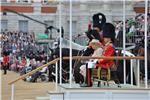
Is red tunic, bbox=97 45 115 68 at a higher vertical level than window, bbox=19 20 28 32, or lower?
lower

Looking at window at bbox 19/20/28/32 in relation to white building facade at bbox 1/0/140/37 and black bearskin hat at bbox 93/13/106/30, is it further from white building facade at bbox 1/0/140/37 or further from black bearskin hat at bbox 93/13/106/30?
black bearskin hat at bbox 93/13/106/30

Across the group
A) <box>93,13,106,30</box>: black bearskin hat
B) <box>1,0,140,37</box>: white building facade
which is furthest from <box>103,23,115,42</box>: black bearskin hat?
<box>1,0,140,37</box>: white building facade

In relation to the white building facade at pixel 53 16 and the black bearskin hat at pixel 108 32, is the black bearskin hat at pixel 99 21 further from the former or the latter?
the white building facade at pixel 53 16

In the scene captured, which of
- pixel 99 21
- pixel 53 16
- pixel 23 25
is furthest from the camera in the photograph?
pixel 23 25

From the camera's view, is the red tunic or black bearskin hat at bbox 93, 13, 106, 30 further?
black bearskin hat at bbox 93, 13, 106, 30

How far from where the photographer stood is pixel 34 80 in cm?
2392

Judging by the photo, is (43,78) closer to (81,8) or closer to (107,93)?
(107,93)

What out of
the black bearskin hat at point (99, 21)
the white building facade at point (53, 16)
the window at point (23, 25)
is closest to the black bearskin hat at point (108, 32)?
the black bearskin hat at point (99, 21)

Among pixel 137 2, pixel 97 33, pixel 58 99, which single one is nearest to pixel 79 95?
pixel 58 99

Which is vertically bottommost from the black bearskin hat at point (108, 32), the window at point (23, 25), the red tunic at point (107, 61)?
the red tunic at point (107, 61)

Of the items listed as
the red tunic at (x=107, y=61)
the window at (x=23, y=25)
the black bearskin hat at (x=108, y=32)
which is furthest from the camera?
the window at (x=23, y=25)

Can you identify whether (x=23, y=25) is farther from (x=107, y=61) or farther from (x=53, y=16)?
(x=107, y=61)

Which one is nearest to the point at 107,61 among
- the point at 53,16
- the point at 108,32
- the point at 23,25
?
the point at 108,32

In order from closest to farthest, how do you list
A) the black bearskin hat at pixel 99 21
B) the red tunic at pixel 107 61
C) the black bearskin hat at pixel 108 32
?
1. the red tunic at pixel 107 61
2. the black bearskin hat at pixel 108 32
3. the black bearskin hat at pixel 99 21
